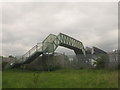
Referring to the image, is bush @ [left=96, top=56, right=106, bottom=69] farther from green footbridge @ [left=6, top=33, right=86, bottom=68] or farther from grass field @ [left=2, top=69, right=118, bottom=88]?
grass field @ [left=2, top=69, right=118, bottom=88]

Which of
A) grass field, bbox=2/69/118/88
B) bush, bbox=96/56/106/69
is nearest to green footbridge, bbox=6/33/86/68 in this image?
bush, bbox=96/56/106/69

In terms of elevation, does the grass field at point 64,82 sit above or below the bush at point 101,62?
below

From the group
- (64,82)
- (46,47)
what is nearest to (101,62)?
(46,47)

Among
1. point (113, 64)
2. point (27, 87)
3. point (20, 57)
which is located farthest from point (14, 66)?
point (27, 87)

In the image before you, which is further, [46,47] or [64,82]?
[46,47]

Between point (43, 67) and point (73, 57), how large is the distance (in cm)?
392

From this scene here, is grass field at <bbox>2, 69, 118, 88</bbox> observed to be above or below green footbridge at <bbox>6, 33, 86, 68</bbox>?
below

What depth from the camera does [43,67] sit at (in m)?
26.8

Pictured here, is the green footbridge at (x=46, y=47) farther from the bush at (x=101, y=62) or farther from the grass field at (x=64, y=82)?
the grass field at (x=64, y=82)

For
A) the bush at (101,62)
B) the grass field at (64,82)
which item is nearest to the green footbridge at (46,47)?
the bush at (101,62)

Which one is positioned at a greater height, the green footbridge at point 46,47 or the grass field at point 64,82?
the green footbridge at point 46,47

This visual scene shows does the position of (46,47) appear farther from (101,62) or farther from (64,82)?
(64,82)

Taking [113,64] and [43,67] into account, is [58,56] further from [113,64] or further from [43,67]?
[113,64]

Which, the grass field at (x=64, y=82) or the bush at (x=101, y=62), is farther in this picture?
the bush at (x=101, y=62)
